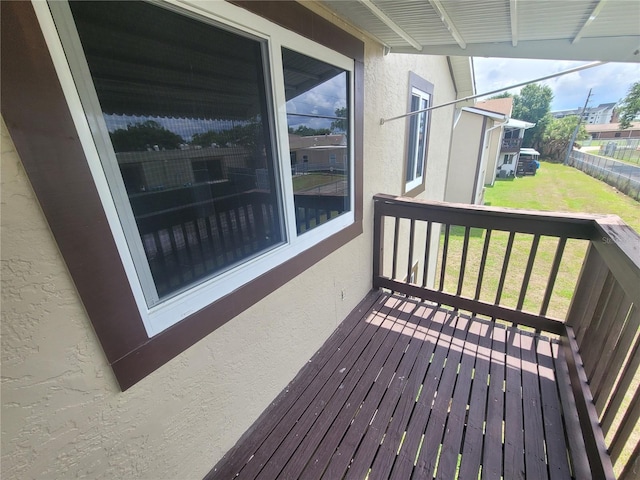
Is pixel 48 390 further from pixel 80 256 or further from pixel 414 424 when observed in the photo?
pixel 414 424

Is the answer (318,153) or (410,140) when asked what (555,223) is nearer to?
(318,153)

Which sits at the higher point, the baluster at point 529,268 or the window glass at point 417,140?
the window glass at point 417,140

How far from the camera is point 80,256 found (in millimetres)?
832

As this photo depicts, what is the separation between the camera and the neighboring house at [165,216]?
75 centimetres

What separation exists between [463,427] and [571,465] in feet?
1.62

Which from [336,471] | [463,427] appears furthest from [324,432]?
[463,427]

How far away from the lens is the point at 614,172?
1748 cm

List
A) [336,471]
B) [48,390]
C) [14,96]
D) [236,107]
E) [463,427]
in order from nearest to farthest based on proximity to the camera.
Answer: [14,96] < [48,390] < [236,107] < [336,471] < [463,427]

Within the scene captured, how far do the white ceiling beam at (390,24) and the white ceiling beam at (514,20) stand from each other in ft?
2.25

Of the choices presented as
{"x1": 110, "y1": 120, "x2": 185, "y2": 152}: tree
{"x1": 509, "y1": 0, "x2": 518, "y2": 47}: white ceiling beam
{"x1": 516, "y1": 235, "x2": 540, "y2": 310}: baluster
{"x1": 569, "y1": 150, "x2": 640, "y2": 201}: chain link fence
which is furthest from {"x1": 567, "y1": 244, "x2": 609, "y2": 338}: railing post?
{"x1": 569, "y1": 150, "x2": 640, "y2": 201}: chain link fence

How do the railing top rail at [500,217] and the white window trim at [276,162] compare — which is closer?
the white window trim at [276,162]

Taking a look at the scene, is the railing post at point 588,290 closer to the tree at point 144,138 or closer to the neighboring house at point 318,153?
the neighboring house at point 318,153

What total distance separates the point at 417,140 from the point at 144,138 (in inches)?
144

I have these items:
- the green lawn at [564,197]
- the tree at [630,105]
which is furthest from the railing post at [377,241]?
the tree at [630,105]
